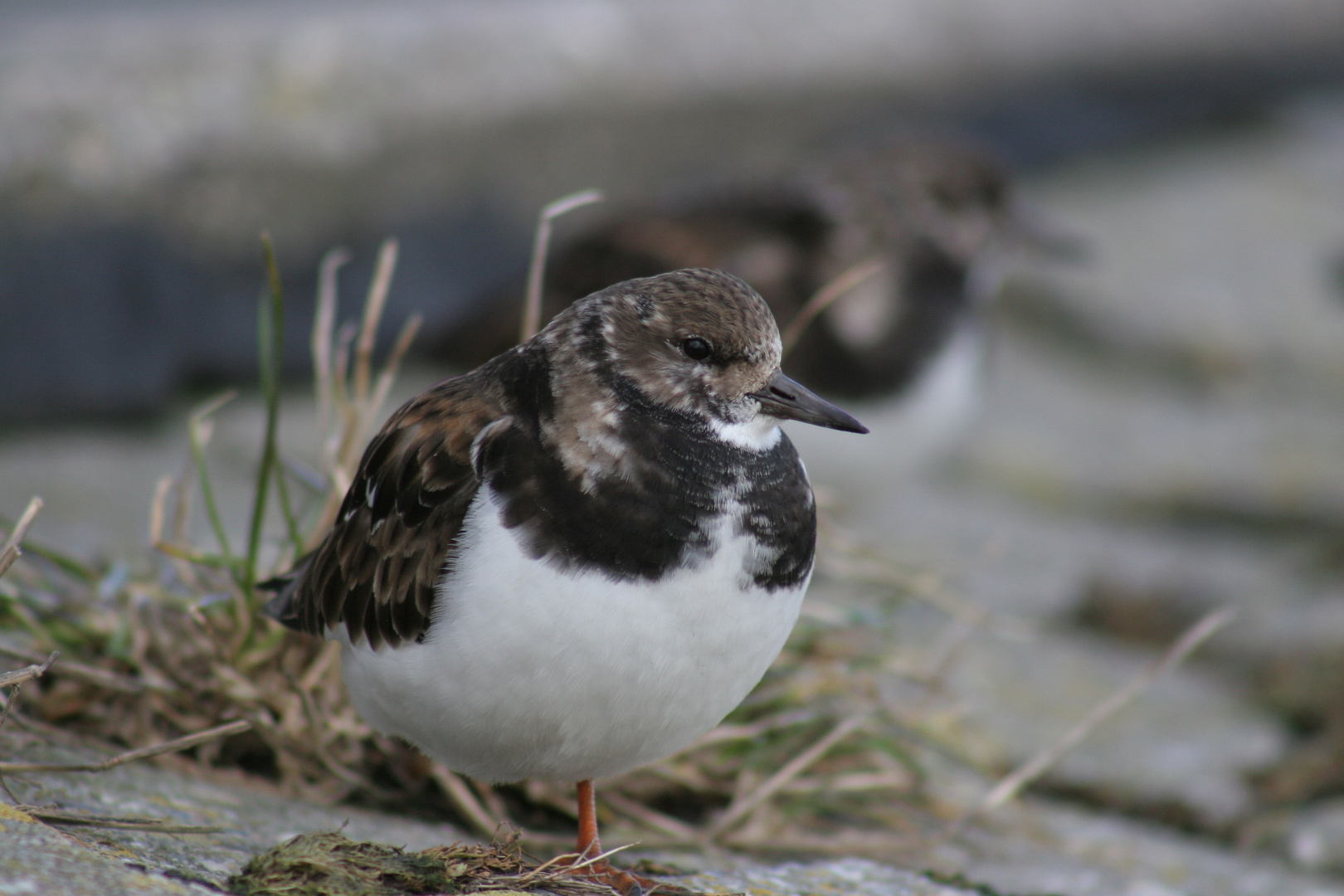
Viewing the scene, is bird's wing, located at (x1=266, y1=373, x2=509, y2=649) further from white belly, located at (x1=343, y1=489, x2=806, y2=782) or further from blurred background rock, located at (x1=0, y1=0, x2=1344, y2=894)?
blurred background rock, located at (x1=0, y1=0, x2=1344, y2=894)

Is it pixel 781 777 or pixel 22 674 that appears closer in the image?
pixel 22 674

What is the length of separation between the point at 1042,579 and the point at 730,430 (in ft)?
7.52

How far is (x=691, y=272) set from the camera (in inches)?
76.2

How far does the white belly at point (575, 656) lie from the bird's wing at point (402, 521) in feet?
0.16

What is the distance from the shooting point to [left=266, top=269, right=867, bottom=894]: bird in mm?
1749

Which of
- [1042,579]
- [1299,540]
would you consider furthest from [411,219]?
[1299,540]

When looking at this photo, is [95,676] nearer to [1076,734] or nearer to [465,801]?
[465,801]

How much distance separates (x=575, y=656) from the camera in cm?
174

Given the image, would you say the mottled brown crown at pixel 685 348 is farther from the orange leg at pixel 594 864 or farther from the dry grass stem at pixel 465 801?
the dry grass stem at pixel 465 801

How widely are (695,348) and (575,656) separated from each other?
437mm

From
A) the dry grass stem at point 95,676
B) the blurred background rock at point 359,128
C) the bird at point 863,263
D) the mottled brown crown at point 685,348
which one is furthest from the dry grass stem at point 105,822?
the blurred background rock at point 359,128

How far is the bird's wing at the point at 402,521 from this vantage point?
1.89 meters

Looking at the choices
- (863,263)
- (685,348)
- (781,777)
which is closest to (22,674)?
(685,348)

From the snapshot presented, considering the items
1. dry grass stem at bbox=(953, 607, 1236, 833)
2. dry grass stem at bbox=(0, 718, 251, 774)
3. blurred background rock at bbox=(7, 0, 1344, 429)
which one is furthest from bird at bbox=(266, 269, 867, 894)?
blurred background rock at bbox=(7, 0, 1344, 429)
